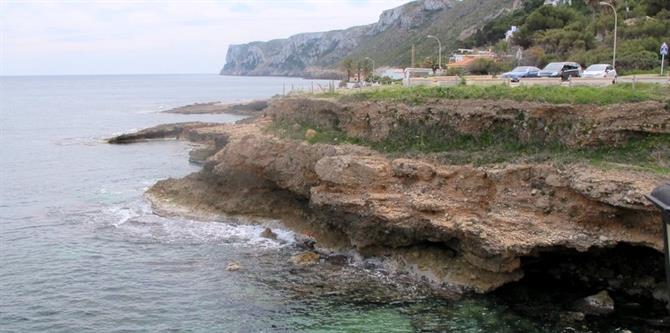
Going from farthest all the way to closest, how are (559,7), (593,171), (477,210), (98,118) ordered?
(98,118)
(559,7)
(477,210)
(593,171)

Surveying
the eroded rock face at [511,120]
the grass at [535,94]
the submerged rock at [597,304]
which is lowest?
the submerged rock at [597,304]

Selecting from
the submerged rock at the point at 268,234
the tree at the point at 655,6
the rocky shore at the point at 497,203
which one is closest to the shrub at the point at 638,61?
the tree at the point at 655,6

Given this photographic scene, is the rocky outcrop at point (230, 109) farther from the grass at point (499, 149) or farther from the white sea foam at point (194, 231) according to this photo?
the grass at point (499, 149)

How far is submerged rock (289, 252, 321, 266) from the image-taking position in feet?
79.3

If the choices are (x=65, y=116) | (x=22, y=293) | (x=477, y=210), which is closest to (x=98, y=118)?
(x=65, y=116)

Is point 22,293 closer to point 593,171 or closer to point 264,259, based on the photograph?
point 264,259

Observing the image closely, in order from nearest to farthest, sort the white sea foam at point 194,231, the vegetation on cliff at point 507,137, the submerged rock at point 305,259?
the vegetation on cliff at point 507,137 → the submerged rock at point 305,259 → the white sea foam at point 194,231

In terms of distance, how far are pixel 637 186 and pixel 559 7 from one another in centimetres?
6220

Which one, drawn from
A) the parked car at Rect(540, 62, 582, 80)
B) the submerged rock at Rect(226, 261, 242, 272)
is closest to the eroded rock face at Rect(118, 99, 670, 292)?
the submerged rock at Rect(226, 261, 242, 272)

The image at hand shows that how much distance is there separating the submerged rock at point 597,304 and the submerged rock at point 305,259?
9.69 meters

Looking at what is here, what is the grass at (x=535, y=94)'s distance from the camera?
22.3 meters

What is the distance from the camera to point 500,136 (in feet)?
78.5

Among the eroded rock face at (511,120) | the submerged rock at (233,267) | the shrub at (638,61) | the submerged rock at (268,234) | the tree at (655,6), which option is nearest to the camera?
the eroded rock face at (511,120)

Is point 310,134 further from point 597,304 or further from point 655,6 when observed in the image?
point 655,6
